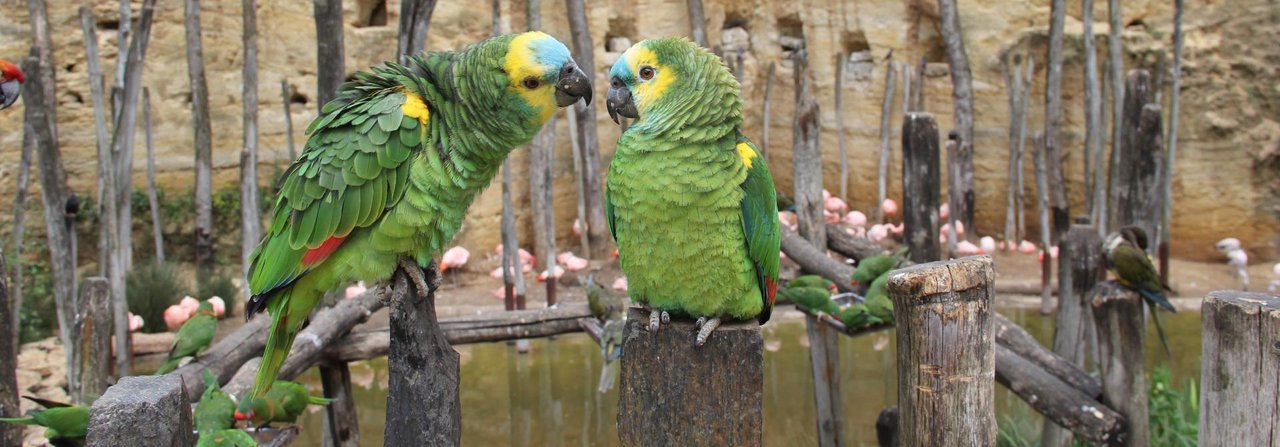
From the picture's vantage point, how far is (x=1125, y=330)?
4.18 metres

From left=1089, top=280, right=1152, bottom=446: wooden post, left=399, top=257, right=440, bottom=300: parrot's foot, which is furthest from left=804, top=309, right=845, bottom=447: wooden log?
left=399, top=257, right=440, bottom=300: parrot's foot

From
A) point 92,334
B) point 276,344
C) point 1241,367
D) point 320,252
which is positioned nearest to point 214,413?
point 276,344

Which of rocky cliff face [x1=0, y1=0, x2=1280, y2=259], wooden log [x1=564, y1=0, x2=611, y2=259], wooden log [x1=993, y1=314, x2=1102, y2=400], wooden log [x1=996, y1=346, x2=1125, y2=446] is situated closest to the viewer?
wooden log [x1=996, y1=346, x2=1125, y2=446]

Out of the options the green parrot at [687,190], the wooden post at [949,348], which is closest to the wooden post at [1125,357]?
the wooden post at [949,348]

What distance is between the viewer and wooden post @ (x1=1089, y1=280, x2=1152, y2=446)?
4137mm

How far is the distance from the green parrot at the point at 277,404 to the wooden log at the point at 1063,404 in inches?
110

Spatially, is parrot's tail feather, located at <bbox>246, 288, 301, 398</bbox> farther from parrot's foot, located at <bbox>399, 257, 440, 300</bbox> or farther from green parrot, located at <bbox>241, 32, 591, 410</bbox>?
parrot's foot, located at <bbox>399, 257, 440, 300</bbox>

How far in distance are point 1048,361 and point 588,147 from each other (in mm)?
5200

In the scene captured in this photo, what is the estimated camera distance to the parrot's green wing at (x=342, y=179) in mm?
2672

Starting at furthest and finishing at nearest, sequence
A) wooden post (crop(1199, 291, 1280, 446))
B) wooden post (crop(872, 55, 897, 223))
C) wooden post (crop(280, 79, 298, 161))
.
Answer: wooden post (crop(872, 55, 897, 223))
wooden post (crop(280, 79, 298, 161))
wooden post (crop(1199, 291, 1280, 446))

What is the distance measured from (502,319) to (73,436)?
2292 mm

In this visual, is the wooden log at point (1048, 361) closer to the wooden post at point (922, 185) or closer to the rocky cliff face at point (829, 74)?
the wooden post at point (922, 185)

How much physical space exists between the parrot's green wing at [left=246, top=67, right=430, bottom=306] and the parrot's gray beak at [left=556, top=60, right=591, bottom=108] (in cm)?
37

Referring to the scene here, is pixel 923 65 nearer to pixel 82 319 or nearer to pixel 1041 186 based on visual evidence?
pixel 1041 186
